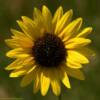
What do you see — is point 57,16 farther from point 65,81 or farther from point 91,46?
point 91,46

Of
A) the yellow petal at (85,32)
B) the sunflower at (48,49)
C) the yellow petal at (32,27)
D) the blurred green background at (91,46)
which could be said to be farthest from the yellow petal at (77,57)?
the blurred green background at (91,46)

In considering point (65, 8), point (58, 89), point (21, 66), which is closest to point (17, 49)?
point (21, 66)

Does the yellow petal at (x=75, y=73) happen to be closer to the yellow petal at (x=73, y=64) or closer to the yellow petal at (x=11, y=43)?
the yellow petal at (x=73, y=64)

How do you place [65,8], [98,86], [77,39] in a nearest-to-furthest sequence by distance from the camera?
[77,39], [98,86], [65,8]

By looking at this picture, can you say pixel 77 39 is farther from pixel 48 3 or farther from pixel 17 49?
pixel 48 3

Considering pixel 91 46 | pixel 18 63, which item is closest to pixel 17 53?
pixel 18 63

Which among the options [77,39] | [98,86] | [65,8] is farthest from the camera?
[65,8]

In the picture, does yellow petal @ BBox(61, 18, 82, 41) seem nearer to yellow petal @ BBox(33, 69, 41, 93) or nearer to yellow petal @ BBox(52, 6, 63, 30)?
yellow petal @ BBox(52, 6, 63, 30)
